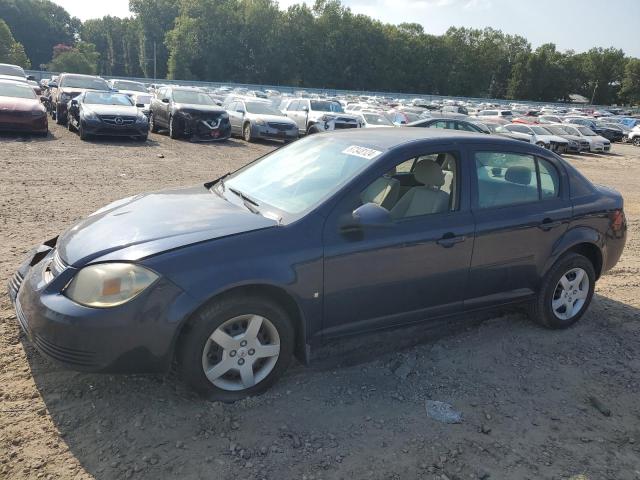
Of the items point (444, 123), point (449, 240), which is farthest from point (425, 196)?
point (444, 123)

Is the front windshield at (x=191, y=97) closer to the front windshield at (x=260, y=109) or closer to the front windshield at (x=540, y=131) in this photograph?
the front windshield at (x=260, y=109)

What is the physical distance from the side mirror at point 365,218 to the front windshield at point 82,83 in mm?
17284

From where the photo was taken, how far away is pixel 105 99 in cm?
1541

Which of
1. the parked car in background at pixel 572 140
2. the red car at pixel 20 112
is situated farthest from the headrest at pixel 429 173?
the parked car in background at pixel 572 140

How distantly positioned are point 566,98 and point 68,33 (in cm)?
10642

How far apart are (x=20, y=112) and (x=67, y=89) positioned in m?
4.27

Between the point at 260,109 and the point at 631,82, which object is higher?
the point at 631,82

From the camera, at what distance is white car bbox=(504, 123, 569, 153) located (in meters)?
24.5

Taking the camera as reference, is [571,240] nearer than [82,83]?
Yes

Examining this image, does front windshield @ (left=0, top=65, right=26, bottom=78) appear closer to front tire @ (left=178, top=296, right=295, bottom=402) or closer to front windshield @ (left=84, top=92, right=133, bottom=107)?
front windshield @ (left=84, top=92, right=133, bottom=107)

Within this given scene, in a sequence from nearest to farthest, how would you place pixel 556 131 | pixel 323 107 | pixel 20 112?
pixel 20 112
pixel 323 107
pixel 556 131

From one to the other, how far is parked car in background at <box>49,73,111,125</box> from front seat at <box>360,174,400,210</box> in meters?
16.1

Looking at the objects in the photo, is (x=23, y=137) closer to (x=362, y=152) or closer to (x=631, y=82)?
(x=362, y=152)

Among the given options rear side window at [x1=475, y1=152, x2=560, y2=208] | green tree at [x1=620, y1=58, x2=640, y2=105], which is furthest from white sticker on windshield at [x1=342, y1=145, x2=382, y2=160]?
green tree at [x1=620, y1=58, x2=640, y2=105]
